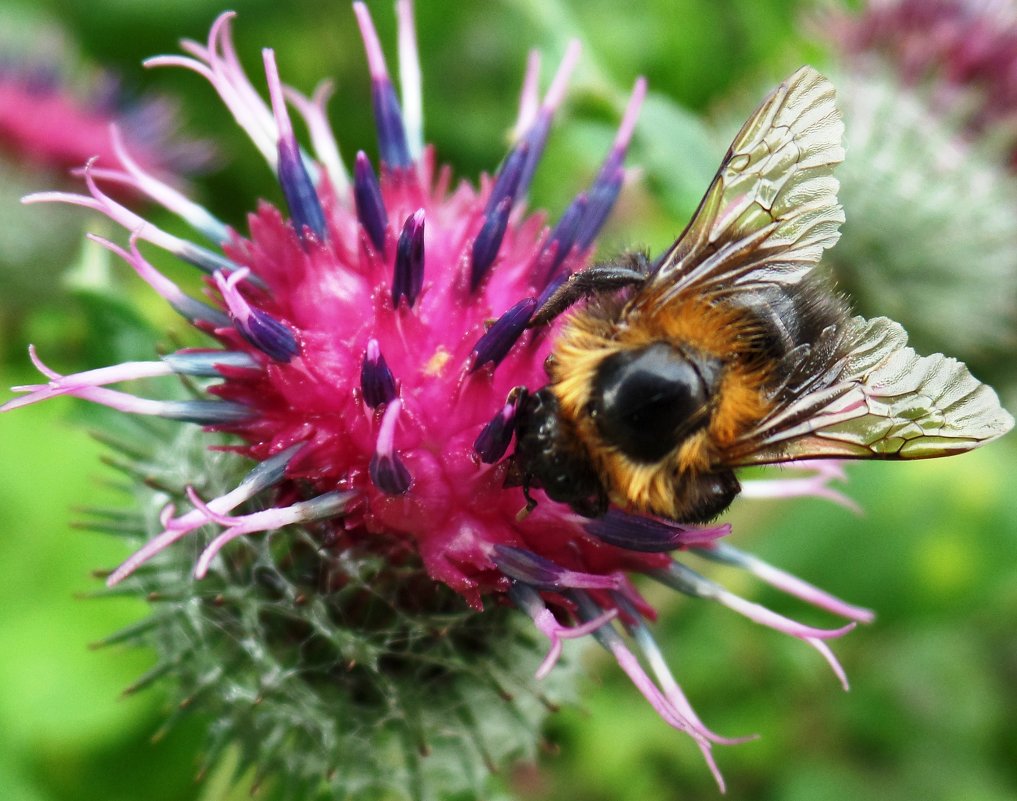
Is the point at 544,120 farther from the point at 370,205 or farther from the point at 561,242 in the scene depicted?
the point at 370,205

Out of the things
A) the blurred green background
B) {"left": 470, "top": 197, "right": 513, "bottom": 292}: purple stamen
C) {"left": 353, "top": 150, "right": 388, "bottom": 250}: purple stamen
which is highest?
{"left": 353, "top": 150, "right": 388, "bottom": 250}: purple stamen

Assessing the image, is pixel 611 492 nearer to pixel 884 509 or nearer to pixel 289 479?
pixel 289 479

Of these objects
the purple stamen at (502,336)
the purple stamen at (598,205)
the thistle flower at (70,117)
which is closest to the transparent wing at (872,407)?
the purple stamen at (502,336)

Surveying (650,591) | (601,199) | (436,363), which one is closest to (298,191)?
(436,363)

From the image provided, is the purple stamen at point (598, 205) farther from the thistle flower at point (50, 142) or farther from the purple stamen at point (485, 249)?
the thistle flower at point (50, 142)

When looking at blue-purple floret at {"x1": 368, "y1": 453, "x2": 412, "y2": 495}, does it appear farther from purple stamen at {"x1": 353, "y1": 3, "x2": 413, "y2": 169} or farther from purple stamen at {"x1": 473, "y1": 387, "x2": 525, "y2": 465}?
purple stamen at {"x1": 353, "y1": 3, "x2": 413, "y2": 169}

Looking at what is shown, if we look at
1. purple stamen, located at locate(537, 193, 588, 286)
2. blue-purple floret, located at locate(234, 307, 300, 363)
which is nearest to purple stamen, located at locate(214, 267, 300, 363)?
blue-purple floret, located at locate(234, 307, 300, 363)

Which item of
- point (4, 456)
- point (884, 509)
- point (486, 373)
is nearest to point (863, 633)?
point (884, 509)
